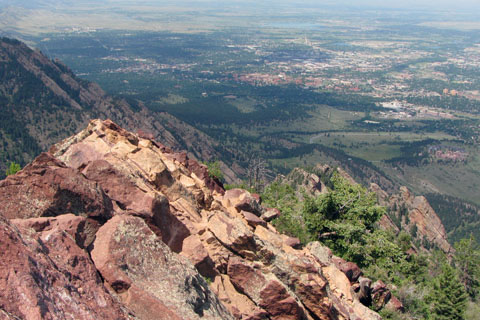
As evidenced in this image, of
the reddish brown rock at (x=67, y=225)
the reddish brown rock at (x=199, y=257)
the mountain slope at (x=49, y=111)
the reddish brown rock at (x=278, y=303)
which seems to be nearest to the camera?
the reddish brown rock at (x=67, y=225)

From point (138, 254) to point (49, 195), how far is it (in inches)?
209

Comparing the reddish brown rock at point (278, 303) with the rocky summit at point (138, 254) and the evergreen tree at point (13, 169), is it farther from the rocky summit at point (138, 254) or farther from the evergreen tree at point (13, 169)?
the evergreen tree at point (13, 169)

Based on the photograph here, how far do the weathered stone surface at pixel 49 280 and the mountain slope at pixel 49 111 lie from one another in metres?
106

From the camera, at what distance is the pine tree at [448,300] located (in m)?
39.1

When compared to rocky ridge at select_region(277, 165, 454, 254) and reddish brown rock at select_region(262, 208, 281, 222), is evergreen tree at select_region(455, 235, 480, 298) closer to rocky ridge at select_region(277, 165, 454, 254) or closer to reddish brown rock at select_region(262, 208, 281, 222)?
rocky ridge at select_region(277, 165, 454, 254)

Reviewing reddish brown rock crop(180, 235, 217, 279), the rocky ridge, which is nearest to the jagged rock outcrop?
the rocky ridge

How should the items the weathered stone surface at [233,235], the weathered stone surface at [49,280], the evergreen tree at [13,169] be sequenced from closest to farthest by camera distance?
the weathered stone surface at [49,280], the weathered stone surface at [233,235], the evergreen tree at [13,169]

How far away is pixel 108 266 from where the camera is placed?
14.9m

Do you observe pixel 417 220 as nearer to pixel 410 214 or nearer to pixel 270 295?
pixel 410 214

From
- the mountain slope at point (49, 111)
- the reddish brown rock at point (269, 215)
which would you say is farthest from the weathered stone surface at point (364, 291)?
the mountain slope at point (49, 111)

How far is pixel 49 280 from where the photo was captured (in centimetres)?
1189

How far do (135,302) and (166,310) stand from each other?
118 cm

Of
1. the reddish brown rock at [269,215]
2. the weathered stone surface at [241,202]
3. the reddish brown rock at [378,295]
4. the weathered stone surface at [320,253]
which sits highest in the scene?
the weathered stone surface at [241,202]

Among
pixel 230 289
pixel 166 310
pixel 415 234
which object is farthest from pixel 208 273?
pixel 415 234
